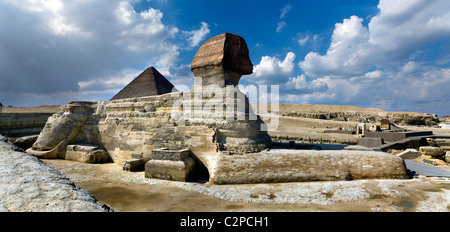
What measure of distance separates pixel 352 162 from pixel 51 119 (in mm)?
10891

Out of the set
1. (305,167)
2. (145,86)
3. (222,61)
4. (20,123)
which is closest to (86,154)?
(145,86)

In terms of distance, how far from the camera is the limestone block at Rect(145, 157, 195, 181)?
564 cm

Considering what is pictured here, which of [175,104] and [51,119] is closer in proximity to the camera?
[175,104]

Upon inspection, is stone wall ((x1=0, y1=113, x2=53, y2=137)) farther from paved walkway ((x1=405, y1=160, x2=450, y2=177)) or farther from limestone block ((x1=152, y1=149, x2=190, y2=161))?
paved walkway ((x1=405, y1=160, x2=450, y2=177))

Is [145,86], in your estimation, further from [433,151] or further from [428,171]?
[433,151]

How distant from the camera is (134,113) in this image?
25.7ft

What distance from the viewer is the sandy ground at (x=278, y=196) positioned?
384 cm

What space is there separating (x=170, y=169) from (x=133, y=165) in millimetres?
1825

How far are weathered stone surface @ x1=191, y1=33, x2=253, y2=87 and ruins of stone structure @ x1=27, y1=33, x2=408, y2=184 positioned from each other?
28 mm

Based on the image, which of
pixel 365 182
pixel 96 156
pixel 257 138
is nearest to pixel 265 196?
pixel 257 138

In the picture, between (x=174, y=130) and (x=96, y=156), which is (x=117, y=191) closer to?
(x=174, y=130)

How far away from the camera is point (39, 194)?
1.88 metres

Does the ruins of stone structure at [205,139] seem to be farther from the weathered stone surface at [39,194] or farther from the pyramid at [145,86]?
the weathered stone surface at [39,194]

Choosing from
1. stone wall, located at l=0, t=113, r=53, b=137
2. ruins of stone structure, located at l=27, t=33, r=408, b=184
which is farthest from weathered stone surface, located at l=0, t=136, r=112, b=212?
stone wall, located at l=0, t=113, r=53, b=137
